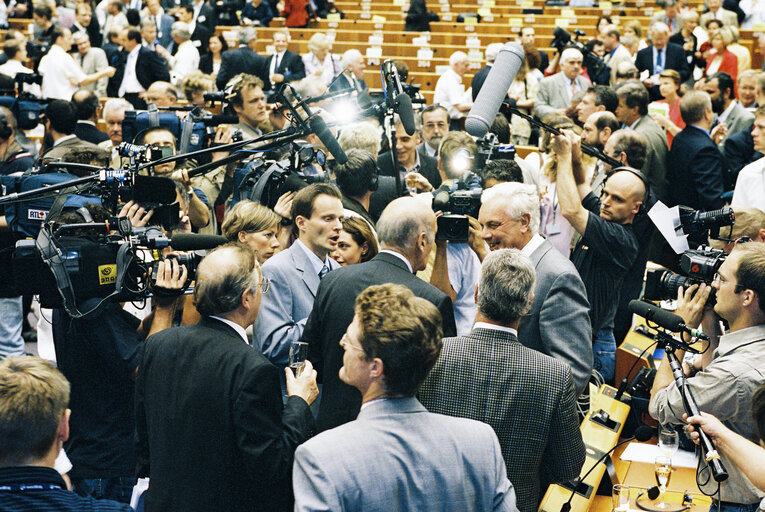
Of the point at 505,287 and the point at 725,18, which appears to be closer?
the point at 505,287

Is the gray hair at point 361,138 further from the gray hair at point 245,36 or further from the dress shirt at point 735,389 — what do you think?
the gray hair at point 245,36

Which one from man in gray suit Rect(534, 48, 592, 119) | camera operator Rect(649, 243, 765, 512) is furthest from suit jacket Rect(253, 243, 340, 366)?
man in gray suit Rect(534, 48, 592, 119)

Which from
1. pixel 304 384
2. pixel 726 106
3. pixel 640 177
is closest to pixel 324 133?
pixel 304 384

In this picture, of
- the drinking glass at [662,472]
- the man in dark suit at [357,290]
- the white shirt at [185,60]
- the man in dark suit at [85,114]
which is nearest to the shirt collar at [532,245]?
the man in dark suit at [357,290]

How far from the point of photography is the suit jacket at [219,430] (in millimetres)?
2232

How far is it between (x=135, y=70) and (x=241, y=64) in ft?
3.50

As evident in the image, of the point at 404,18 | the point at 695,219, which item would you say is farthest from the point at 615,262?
the point at 404,18

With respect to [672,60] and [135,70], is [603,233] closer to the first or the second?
[672,60]

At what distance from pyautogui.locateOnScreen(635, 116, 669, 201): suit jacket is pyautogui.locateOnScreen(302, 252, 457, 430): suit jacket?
3.47 metres

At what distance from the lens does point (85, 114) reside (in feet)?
19.7

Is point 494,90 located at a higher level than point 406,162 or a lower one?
higher

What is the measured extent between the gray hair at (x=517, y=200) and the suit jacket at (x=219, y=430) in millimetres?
1141

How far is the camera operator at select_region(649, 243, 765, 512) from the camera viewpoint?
2516 mm

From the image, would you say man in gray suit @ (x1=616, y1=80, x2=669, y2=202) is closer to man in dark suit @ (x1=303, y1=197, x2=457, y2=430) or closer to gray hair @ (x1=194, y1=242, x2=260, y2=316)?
man in dark suit @ (x1=303, y1=197, x2=457, y2=430)
